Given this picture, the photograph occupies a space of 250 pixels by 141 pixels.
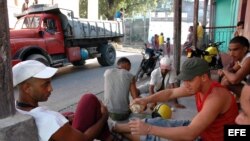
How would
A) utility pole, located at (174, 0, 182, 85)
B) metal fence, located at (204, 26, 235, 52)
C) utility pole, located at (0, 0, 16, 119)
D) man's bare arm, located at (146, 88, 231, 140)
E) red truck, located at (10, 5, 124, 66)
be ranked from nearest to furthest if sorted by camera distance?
→ utility pole, located at (0, 0, 16, 119)
man's bare arm, located at (146, 88, 231, 140)
utility pole, located at (174, 0, 182, 85)
red truck, located at (10, 5, 124, 66)
metal fence, located at (204, 26, 235, 52)

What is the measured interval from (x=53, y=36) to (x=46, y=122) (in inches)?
328

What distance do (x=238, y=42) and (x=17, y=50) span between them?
21.3 feet

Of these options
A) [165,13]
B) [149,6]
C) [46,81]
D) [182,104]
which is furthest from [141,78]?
[165,13]

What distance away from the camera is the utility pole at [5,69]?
1764mm

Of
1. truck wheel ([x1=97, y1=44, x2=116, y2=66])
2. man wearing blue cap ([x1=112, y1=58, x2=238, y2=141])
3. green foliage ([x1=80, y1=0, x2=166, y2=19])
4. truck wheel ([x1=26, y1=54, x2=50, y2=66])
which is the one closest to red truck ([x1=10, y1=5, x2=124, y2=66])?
truck wheel ([x1=26, y1=54, x2=50, y2=66])

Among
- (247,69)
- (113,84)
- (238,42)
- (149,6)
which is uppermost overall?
(149,6)

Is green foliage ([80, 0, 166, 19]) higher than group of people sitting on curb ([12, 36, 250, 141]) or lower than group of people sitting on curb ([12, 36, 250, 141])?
higher

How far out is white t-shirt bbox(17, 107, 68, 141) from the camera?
187 centimetres

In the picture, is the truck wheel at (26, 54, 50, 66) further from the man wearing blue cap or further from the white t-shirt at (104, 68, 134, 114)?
the man wearing blue cap

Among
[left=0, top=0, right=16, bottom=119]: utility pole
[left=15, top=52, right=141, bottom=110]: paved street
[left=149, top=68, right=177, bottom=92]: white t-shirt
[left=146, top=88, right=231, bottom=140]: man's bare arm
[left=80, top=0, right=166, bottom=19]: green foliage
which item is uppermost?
[left=80, top=0, right=166, bottom=19]: green foliage

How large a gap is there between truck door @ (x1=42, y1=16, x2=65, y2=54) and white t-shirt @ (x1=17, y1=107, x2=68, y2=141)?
7919 millimetres

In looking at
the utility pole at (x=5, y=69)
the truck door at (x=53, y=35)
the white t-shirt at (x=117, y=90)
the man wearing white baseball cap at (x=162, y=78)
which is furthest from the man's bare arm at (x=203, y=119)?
the truck door at (x=53, y=35)

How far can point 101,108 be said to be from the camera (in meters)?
2.84

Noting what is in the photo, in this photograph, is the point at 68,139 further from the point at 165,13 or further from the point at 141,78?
the point at 165,13
